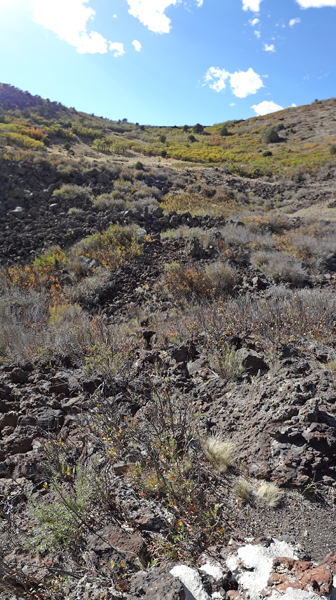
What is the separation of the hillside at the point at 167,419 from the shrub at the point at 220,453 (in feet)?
0.04

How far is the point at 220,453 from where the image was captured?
2314 mm

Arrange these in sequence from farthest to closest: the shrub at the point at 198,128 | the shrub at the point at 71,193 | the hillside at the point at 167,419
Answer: the shrub at the point at 198,128
the shrub at the point at 71,193
the hillside at the point at 167,419

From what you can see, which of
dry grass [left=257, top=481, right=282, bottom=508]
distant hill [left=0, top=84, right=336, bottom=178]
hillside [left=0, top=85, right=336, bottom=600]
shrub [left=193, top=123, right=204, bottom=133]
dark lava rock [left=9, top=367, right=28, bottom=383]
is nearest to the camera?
hillside [left=0, top=85, right=336, bottom=600]

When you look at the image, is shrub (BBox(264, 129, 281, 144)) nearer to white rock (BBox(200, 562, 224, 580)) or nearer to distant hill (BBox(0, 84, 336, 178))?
distant hill (BBox(0, 84, 336, 178))

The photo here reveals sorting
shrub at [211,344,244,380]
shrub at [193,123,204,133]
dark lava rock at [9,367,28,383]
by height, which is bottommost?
dark lava rock at [9,367,28,383]

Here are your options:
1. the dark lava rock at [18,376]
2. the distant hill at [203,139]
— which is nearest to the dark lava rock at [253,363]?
the dark lava rock at [18,376]

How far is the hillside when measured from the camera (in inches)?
64.8

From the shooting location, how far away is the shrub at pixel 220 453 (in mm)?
2268

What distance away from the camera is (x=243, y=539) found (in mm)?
1749

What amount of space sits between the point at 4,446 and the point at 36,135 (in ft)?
80.4

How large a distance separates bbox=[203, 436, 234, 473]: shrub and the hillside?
0.04ft

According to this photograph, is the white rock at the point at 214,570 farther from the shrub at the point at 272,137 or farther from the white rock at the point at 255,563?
the shrub at the point at 272,137

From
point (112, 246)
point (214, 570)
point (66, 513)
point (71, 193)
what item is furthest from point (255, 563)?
point (71, 193)

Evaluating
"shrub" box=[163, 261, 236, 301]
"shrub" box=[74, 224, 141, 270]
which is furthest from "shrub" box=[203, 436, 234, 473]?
"shrub" box=[74, 224, 141, 270]
